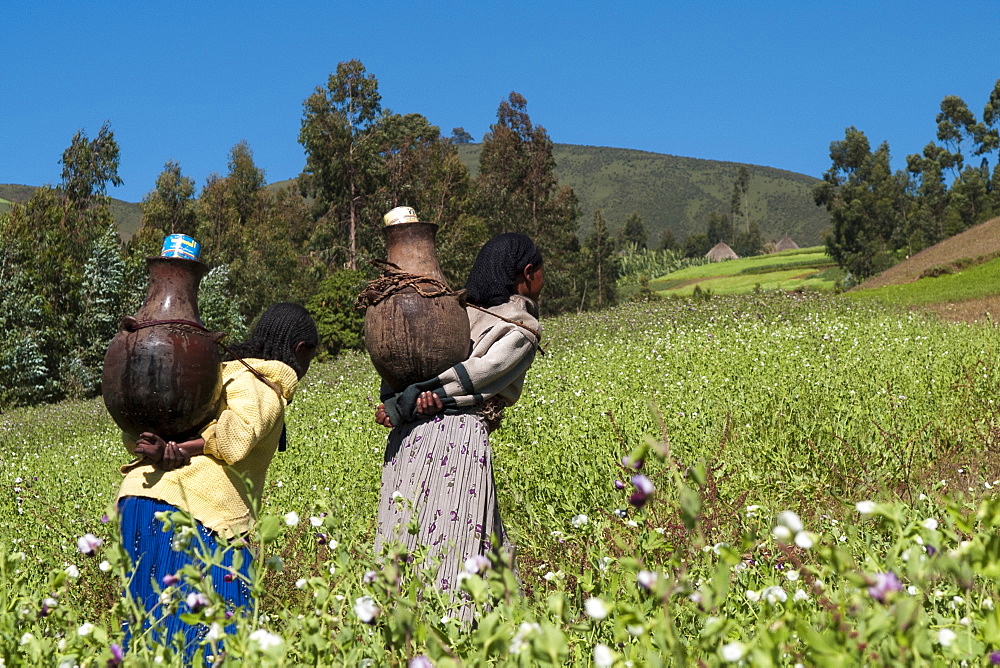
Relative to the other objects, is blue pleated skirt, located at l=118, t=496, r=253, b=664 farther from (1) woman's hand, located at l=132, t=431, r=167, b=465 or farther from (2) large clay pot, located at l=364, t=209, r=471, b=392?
(2) large clay pot, located at l=364, t=209, r=471, b=392

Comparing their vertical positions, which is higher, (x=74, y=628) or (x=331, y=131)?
(x=331, y=131)

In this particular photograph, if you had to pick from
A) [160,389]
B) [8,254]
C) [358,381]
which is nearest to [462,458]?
[160,389]

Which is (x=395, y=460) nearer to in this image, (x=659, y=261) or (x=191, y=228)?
(x=191, y=228)

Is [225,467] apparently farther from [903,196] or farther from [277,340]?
[903,196]

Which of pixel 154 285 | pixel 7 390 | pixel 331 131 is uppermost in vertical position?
pixel 331 131

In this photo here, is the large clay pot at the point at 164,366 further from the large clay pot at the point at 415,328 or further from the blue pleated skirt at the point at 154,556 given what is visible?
the large clay pot at the point at 415,328

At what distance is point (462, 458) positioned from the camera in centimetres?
326

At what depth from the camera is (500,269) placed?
11.7 feet

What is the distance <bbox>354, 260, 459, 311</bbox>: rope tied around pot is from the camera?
3.28 meters

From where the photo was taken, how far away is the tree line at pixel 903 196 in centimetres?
6191

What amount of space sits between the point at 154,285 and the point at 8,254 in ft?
81.7

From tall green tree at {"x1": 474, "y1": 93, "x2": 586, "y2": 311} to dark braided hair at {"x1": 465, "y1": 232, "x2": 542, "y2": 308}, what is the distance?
34687 mm

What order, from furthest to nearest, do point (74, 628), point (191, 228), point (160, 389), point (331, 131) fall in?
point (191, 228), point (331, 131), point (160, 389), point (74, 628)

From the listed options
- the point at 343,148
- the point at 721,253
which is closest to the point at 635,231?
the point at 721,253
